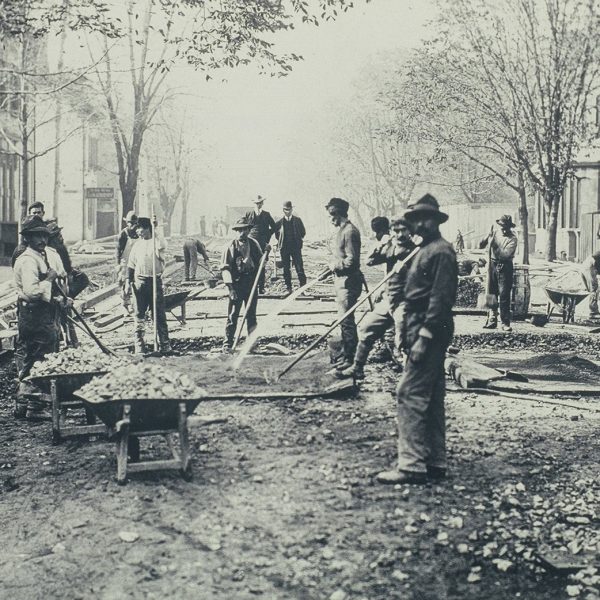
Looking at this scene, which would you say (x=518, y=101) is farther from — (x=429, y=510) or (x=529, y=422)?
(x=429, y=510)

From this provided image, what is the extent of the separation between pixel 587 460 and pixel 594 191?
28573 mm

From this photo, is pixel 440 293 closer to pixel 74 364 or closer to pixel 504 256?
pixel 74 364

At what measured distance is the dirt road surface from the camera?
5.13 metres

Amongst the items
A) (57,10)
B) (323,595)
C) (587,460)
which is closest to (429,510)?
(323,595)

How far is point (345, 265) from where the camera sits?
423 inches

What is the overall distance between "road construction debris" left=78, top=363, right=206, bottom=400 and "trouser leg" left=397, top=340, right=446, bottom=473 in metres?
1.62

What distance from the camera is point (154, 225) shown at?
12883 mm

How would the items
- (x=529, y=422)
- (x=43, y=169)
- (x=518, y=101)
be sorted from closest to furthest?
1. (x=529, y=422)
2. (x=518, y=101)
3. (x=43, y=169)

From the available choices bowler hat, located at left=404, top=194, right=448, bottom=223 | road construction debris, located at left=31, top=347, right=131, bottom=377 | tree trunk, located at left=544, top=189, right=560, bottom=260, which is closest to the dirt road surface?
road construction debris, located at left=31, top=347, right=131, bottom=377

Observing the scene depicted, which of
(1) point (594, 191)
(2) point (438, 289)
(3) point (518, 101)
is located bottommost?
(2) point (438, 289)

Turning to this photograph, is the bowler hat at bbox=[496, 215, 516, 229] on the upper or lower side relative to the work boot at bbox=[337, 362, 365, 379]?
upper

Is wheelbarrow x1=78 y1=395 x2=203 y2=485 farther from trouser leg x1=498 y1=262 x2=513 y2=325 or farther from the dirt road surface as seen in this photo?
trouser leg x1=498 y1=262 x2=513 y2=325

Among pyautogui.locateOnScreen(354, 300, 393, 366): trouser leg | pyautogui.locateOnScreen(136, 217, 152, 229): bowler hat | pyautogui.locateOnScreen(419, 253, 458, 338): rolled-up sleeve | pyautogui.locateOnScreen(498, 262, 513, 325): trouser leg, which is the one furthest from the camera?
pyautogui.locateOnScreen(498, 262, 513, 325): trouser leg

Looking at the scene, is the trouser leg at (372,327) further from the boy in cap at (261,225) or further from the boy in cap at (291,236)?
the boy in cap at (291,236)
